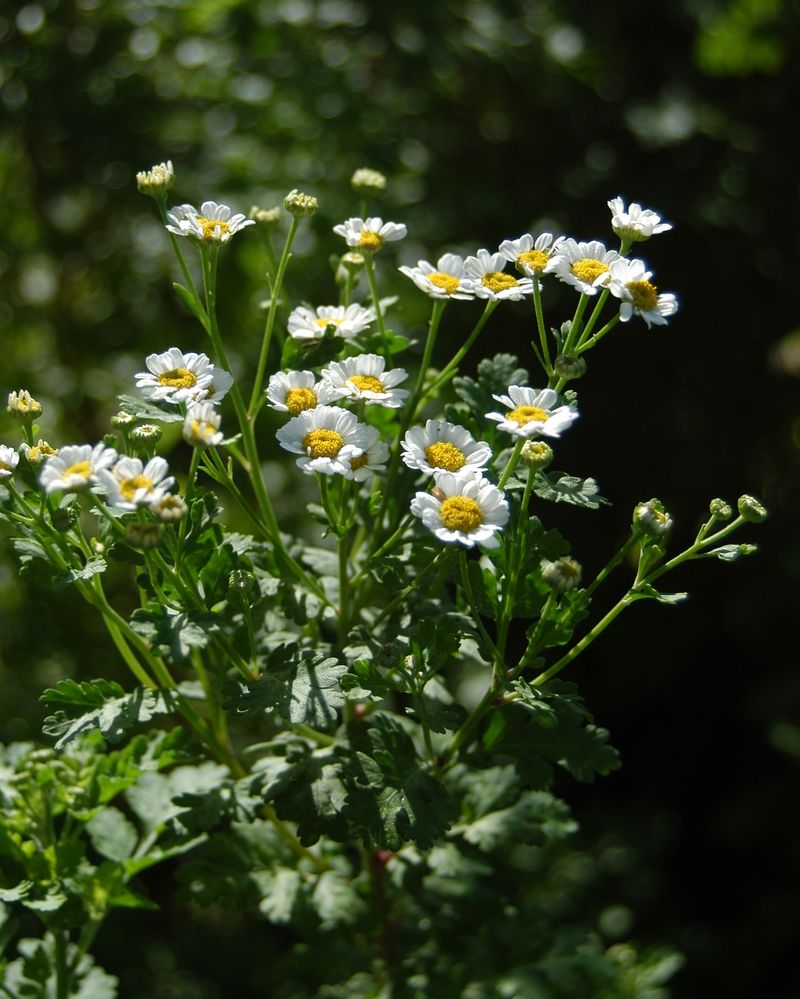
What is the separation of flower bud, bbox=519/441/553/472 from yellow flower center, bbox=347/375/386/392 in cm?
19

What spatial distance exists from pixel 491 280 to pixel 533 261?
0.06 m

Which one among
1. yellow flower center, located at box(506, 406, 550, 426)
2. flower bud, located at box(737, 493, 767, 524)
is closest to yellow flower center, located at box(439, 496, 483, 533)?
yellow flower center, located at box(506, 406, 550, 426)

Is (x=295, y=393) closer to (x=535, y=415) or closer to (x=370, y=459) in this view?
(x=370, y=459)

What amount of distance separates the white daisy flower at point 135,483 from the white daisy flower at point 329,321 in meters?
0.32

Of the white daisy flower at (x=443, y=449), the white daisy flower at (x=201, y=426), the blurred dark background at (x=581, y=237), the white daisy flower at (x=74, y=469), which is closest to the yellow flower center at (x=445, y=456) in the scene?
the white daisy flower at (x=443, y=449)

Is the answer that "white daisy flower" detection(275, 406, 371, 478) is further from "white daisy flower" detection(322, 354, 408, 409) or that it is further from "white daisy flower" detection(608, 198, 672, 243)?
"white daisy flower" detection(608, 198, 672, 243)

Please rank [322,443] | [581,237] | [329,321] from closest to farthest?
[322,443], [329,321], [581,237]

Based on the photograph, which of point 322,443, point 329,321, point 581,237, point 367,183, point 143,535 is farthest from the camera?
point 581,237

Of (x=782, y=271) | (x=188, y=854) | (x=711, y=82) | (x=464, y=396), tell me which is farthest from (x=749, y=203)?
(x=188, y=854)

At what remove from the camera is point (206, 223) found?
129 cm

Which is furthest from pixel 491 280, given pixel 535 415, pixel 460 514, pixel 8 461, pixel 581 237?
pixel 581 237

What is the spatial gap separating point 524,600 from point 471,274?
38 centimetres

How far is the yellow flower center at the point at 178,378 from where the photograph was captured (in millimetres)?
1229

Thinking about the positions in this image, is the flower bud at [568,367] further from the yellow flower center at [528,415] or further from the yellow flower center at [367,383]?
the yellow flower center at [367,383]
